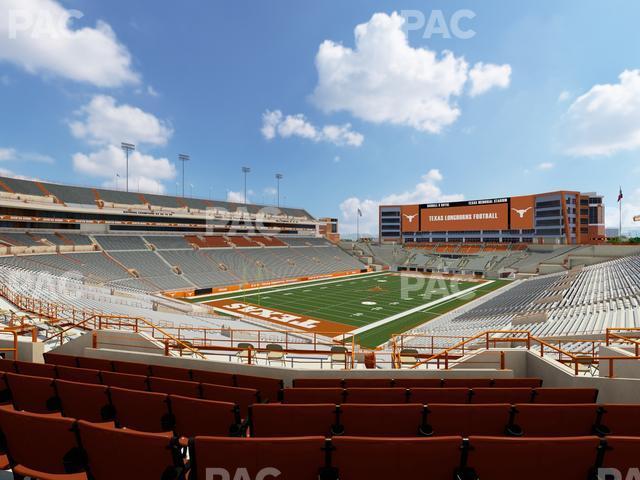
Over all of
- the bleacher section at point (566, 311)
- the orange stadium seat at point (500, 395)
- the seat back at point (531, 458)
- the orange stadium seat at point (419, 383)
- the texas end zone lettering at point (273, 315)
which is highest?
the seat back at point (531, 458)

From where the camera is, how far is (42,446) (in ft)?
10.4

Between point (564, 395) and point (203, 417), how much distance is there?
535 cm

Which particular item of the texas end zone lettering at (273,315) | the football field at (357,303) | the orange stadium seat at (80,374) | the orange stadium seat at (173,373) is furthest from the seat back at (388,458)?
the texas end zone lettering at (273,315)

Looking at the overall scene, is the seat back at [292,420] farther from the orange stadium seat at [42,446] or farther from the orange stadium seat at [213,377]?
the orange stadium seat at [213,377]

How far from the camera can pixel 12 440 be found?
10.6 ft

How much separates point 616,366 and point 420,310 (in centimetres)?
2662

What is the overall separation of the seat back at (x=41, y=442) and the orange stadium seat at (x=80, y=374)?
2.55 meters

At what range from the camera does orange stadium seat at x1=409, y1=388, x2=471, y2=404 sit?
4.94 metres

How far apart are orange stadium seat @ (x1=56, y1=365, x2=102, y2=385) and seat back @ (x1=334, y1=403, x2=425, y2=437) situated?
461cm

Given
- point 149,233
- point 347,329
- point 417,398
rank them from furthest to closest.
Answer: point 149,233, point 347,329, point 417,398

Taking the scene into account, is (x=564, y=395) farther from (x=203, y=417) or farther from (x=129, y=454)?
(x=129, y=454)

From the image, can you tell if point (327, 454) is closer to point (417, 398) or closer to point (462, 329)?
point (417, 398)

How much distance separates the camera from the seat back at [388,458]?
9.19 feet

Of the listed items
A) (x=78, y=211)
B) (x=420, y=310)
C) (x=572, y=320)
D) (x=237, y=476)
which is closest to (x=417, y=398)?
(x=237, y=476)
